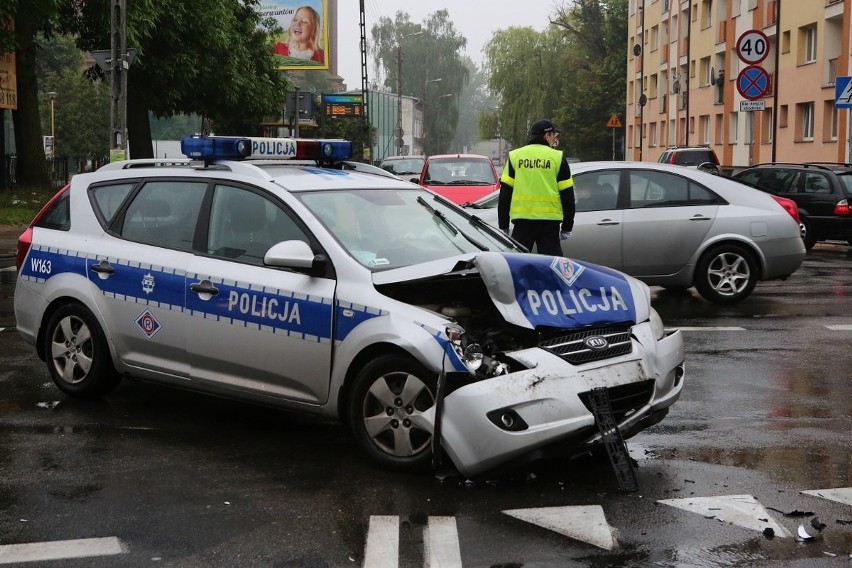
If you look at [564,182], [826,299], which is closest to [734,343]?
[564,182]

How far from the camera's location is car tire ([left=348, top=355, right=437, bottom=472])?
5805mm

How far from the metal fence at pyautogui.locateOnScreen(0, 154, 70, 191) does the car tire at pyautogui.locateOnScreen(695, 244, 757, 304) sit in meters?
22.9

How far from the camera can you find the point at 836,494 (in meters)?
5.54

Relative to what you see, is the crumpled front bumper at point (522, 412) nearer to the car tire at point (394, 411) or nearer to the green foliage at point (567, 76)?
the car tire at point (394, 411)

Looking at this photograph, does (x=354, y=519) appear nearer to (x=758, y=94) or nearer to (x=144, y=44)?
→ (x=758, y=94)

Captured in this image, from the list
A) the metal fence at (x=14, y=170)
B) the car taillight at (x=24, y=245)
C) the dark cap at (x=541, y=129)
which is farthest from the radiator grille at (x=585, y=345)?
the metal fence at (x=14, y=170)

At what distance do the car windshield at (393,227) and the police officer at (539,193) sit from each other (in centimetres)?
314

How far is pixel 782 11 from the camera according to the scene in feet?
140

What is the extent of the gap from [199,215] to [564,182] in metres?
4.19

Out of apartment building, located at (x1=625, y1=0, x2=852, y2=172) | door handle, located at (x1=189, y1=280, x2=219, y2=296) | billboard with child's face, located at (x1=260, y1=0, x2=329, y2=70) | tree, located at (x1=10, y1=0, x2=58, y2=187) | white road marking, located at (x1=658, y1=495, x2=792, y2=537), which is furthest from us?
billboard with child's face, located at (x1=260, y1=0, x2=329, y2=70)

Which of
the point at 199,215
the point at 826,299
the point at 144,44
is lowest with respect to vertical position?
the point at 826,299

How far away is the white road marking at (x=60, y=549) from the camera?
15.6 ft

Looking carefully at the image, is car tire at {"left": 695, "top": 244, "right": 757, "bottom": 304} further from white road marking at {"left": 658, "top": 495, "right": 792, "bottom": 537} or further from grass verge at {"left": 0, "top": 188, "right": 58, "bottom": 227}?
grass verge at {"left": 0, "top": 188, "right": 58, "bottom": 227}

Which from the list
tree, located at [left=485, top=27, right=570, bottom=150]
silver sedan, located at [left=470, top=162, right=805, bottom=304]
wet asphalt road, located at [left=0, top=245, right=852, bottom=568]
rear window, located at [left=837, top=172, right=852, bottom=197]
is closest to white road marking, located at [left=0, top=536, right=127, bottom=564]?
wet asphalt road, located at [left=0, top=245, right=852, bottom=568]
